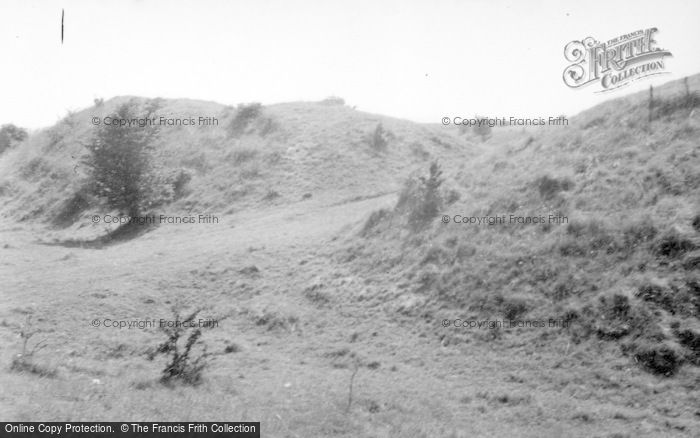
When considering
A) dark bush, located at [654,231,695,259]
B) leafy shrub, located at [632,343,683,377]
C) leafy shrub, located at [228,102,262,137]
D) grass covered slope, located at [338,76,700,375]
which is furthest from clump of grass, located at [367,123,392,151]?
leafy shrub, located at [632,343,683,377]

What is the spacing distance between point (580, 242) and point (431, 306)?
4.77 m

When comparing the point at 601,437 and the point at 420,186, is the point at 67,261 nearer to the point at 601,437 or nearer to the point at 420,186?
the point at 420,186

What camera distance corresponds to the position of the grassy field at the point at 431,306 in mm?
9062

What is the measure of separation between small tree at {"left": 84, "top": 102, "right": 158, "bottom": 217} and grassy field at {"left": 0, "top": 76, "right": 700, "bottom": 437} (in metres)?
5.30

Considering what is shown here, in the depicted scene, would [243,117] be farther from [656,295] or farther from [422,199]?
[656,295]

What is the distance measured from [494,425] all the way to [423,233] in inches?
386

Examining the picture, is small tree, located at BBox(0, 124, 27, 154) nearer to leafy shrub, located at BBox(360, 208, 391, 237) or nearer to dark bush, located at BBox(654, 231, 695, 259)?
leafy shrub, located at BBox(360, 208, 391, 237)

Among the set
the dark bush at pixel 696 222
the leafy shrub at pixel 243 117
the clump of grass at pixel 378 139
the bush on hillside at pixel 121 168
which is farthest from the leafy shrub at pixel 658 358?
the leafy shrub at pixel 243 117

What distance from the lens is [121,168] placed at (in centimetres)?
3222

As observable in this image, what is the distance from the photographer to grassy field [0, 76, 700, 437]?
29.7 ft

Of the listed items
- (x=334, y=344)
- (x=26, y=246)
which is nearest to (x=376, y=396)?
(x=334, y=344)

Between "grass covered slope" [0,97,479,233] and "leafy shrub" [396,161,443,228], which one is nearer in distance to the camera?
"leafy shrub" [396,161,443,228]

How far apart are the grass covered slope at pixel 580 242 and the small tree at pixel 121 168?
1980cm

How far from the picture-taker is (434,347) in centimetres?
1288
